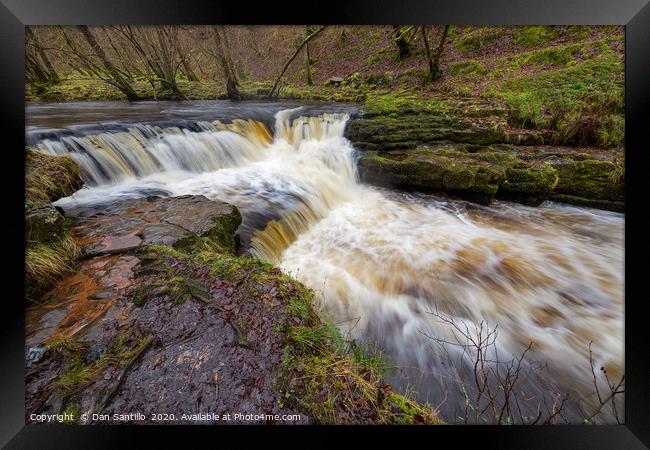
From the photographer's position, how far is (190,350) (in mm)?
1368

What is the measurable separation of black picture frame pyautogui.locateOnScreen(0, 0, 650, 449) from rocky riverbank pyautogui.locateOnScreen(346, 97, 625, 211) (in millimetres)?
2920

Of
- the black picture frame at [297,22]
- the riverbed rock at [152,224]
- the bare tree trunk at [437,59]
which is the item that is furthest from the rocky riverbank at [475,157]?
the riverbed rock at [152,224]

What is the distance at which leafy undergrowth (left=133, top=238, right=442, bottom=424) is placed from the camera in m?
1.24

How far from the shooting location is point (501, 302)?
2670 mm

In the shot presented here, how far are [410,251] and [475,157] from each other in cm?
263

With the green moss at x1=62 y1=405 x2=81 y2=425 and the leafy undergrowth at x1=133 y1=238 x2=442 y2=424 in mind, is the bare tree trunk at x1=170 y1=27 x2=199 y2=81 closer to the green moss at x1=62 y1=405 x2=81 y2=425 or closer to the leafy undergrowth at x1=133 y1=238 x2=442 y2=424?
the leafy undergrowth at x1=133 y1=238 x2=442 y2=424

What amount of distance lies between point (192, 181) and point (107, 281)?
2.72m

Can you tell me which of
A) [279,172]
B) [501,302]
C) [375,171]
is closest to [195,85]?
[279,172]

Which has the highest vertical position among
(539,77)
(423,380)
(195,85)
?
(195,85)

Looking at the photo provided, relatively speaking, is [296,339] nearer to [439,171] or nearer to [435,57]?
[439,171]

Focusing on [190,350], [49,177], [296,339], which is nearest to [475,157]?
[296,339]

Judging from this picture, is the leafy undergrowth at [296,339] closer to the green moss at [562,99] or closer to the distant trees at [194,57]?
the distant trees at [194,57]

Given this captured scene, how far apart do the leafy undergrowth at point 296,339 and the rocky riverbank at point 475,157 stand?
3.63 m

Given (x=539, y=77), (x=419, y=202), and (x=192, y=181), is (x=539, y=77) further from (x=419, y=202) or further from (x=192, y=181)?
(x=192, y=181)
